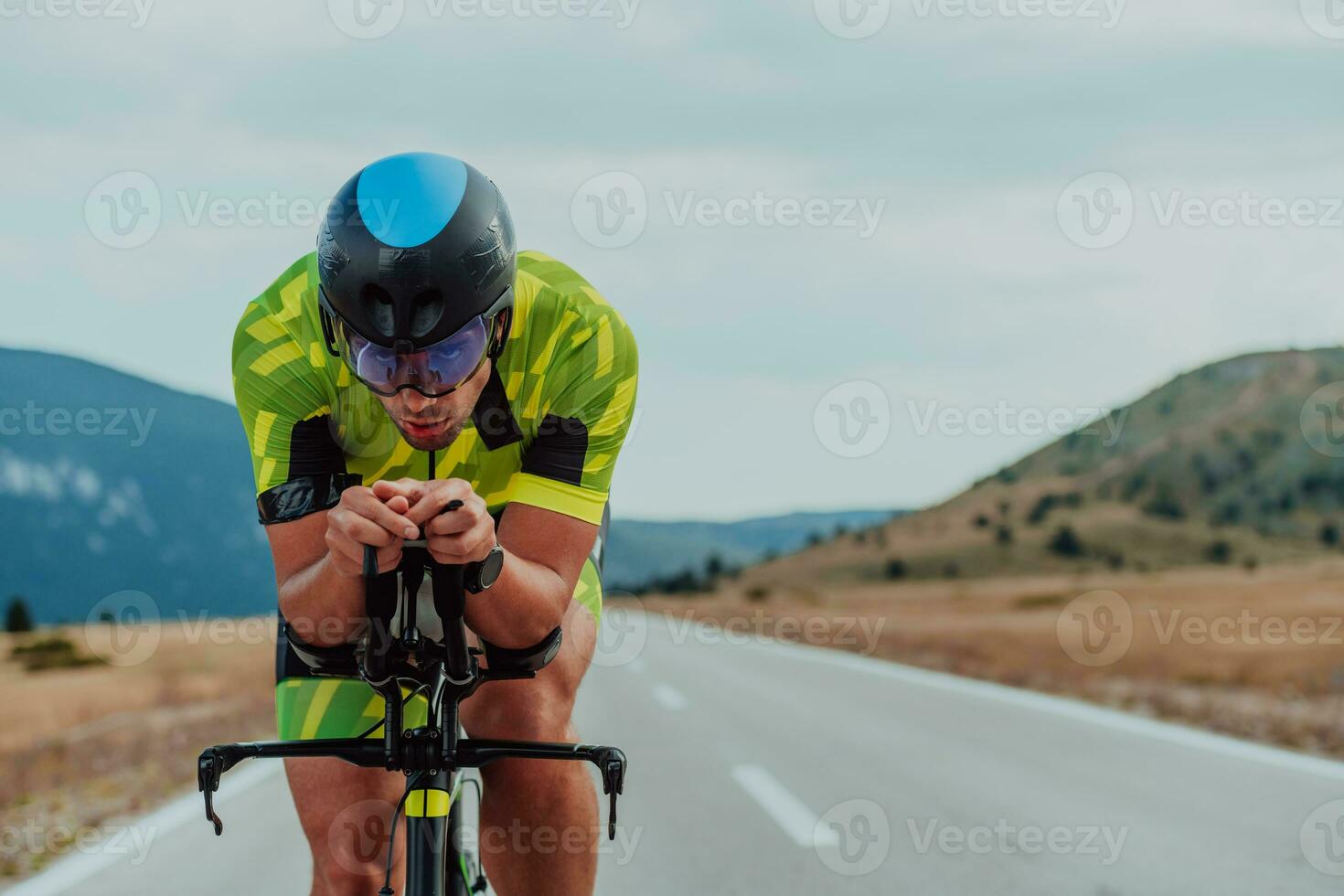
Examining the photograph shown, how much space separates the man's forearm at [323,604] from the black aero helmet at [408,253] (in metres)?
0.38

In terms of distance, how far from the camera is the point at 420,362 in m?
2.25

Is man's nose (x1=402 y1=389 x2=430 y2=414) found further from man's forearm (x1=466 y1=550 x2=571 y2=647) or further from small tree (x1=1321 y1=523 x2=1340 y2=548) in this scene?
small tree (x1=1321 y1=523 x2=1340 y2=548)

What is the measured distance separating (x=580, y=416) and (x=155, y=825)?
493cm

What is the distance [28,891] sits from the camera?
16.6 ft

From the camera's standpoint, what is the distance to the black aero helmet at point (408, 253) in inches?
86.1

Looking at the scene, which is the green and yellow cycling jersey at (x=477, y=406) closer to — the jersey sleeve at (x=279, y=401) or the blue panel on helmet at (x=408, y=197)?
the jersey sleeve at (x=279, y=401)

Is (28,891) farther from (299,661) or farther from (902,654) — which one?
(902,654)

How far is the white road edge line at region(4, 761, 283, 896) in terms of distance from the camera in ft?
17.0

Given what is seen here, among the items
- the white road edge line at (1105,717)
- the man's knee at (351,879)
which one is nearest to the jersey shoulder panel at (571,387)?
the man's knee at (351,879)

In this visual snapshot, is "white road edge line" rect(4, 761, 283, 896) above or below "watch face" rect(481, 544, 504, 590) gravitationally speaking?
below

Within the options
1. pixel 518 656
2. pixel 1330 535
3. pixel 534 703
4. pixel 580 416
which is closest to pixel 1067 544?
pixel 1330 535

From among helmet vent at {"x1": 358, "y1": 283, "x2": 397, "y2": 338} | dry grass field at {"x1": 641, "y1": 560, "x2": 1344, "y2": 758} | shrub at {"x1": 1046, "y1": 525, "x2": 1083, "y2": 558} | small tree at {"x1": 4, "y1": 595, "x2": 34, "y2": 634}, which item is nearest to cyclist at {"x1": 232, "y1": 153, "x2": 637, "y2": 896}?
helmet vent at {"x1": 358, "y1": 283, "x2": 397, "y2": 338}

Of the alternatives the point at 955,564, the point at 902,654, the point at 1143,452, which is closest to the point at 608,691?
the point at 902,654

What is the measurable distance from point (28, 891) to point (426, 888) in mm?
3676
